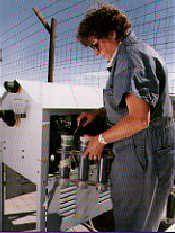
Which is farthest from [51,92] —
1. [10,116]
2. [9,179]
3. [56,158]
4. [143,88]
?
[9,179]

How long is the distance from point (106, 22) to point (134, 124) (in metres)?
0.45

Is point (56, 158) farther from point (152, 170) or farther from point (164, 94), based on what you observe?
point (164, 94)

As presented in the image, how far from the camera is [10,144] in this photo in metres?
1.06

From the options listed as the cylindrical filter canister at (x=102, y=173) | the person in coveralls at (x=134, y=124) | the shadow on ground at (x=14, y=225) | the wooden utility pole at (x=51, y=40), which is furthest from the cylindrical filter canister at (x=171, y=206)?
the wooden utility pole at (x=51, y=40)

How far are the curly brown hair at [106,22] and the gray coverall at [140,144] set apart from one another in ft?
0.27

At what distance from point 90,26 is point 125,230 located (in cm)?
85

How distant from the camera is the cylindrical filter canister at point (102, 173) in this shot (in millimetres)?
830

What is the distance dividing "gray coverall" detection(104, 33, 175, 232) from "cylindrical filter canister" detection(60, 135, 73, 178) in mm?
179

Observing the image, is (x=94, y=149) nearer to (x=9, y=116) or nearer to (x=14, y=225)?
(x=9, y=116)

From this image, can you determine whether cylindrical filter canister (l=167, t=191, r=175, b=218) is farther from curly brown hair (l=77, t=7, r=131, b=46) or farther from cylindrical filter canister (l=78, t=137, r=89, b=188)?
curly brown hair (l=77, t=7, r=131, b=46)

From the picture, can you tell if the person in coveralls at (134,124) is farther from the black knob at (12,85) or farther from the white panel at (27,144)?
the black knob at (12,85)

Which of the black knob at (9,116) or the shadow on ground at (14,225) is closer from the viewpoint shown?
the black knob at (9,116)

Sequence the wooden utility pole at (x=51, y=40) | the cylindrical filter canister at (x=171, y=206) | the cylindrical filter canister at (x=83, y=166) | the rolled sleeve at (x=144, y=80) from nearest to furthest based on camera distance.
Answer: the rolled sleeve at (x=144, y=80) → the cylindrical filter canister at (x=83, y=166) → the cylindrical filter canister at (x=171, y=206) → the wooden utility pole at (x=51, y=40)

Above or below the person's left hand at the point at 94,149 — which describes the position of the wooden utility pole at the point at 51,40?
above
